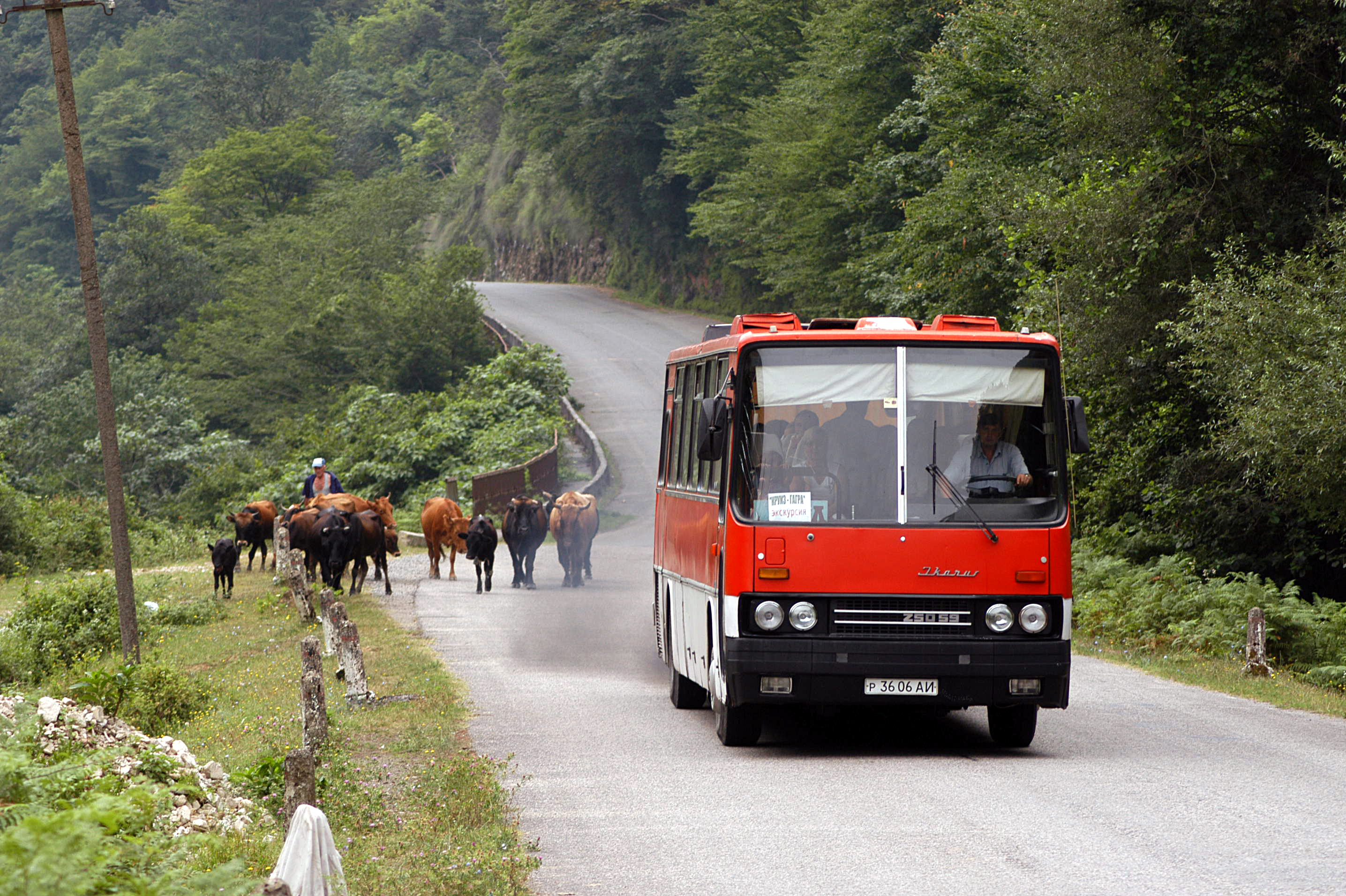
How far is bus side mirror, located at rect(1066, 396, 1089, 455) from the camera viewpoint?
412 inches

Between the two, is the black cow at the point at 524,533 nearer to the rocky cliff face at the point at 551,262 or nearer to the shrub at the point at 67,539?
the shrub at the point at 67,539

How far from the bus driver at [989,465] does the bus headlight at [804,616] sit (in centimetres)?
139

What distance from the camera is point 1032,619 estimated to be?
34.8 ft

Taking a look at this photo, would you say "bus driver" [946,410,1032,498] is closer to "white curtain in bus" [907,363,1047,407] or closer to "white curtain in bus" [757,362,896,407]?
"white curtain in bus" [907,363,1047,407]

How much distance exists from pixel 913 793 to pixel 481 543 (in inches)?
653

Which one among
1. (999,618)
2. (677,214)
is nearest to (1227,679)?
(999,618)

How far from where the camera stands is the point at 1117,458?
23.6 metres

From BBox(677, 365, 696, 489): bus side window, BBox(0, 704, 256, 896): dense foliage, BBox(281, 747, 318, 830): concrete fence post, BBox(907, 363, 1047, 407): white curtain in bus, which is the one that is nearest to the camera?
BBox(0, 704, 256, 896): dense foliage

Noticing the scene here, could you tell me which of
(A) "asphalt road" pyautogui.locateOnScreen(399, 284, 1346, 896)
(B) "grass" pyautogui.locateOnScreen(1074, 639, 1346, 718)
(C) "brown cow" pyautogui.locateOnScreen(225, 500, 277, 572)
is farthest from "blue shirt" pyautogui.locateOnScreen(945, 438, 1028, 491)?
(C) "brown cow" pyautogui.locateOnScreen(225, 500, 277, 572)

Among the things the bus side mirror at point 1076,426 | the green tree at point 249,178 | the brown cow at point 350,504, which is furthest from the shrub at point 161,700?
the green tree at point 249,178

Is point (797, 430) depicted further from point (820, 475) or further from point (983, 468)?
point (983, 468)

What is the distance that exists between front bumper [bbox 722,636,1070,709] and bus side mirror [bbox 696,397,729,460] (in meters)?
1.35

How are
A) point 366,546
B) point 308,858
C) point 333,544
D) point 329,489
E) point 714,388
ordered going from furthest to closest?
point 329,489, point 366,546, point 333,544, point 714,388, point 308,858

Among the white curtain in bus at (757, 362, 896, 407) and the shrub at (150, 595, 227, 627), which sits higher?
the white curtain in bus at (757, 362, 896, 407)
